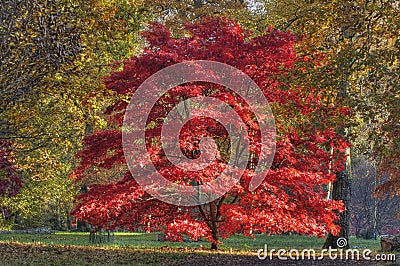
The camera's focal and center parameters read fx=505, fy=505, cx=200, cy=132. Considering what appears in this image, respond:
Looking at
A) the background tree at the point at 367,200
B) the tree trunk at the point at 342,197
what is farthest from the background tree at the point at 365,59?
the background tree at the point at 367,200

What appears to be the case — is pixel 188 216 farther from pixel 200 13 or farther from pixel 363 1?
pixel 200 13

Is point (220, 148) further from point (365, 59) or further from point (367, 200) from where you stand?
point (367, 200)

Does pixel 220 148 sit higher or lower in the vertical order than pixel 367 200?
higher

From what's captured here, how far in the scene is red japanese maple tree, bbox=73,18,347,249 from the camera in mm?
11266

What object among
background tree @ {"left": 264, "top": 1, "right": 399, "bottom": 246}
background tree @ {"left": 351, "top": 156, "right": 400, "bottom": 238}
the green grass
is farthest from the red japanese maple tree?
background tree @ {"left": 351, "top": 156, "right": 400, "bottom": 238}

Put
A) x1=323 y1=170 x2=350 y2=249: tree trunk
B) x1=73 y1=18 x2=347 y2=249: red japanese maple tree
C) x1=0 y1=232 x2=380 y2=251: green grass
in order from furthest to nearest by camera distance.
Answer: x1=0 y1=232 x2=380 y2=251: green grass, x1=323 y1=170 x2=350 y2=249: tree trunk, x1=73 y1=18 x2=347 y2=249: red japanese maple tree

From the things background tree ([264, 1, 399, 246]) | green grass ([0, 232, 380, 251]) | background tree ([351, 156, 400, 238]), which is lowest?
green grass ([0, 232, 380, 251])

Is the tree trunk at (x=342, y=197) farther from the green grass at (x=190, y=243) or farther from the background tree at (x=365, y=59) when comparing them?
the background tree at (x=365, y=59)

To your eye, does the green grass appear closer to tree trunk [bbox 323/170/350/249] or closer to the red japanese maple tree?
tree trunk [bbox 323/170/350/249]

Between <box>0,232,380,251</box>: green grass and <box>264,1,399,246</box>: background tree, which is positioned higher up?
<box>264,1,399,246</box>: background tree

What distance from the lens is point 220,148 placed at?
12.9 m

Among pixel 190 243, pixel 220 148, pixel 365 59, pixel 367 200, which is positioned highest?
pixel 365 59

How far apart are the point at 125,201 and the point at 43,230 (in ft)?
70.0

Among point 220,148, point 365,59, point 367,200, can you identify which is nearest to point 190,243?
point 220,148
